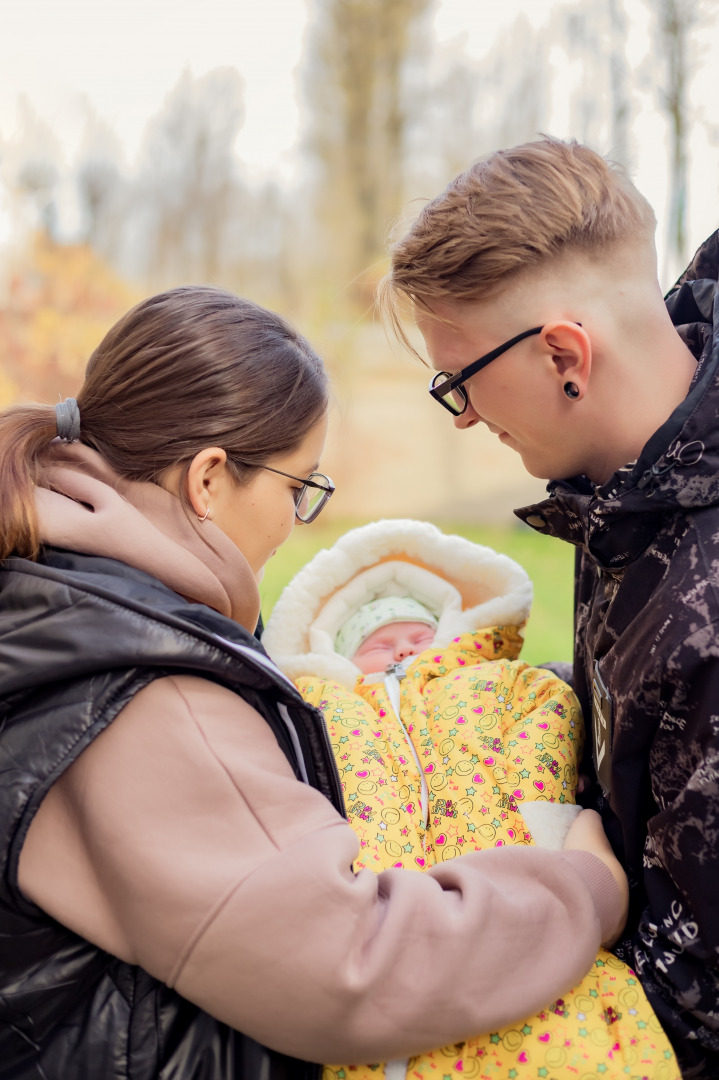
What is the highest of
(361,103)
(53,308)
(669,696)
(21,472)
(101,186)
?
(361,103)

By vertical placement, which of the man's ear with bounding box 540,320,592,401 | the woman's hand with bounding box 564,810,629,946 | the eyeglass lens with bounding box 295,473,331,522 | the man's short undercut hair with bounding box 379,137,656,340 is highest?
the man's short undercut hair with bounding box 379,137,656,340

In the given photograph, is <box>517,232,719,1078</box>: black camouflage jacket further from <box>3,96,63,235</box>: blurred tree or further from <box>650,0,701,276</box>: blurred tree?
<box>3,96,63,235</box>: blurred tree

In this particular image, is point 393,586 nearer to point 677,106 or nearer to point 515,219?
point 515,219

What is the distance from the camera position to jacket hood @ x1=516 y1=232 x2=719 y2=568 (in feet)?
3.80

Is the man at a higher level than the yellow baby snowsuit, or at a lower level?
higher

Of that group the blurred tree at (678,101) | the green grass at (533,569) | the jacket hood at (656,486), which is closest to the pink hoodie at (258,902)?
the jacket hood at (656,486)

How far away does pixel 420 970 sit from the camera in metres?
1.00

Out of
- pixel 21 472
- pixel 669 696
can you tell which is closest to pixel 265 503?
pixel 21 472

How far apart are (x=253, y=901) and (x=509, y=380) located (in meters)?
0.86

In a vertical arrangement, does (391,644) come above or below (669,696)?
below

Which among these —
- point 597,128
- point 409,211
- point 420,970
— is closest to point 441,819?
point 420,970

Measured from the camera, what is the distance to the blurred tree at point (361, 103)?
5.39m

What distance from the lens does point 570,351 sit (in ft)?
4.30

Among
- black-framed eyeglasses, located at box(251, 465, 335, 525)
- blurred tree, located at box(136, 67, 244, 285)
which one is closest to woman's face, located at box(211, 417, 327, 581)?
black-framed eyeglasses, located at box(251, 465, 335, 525)
